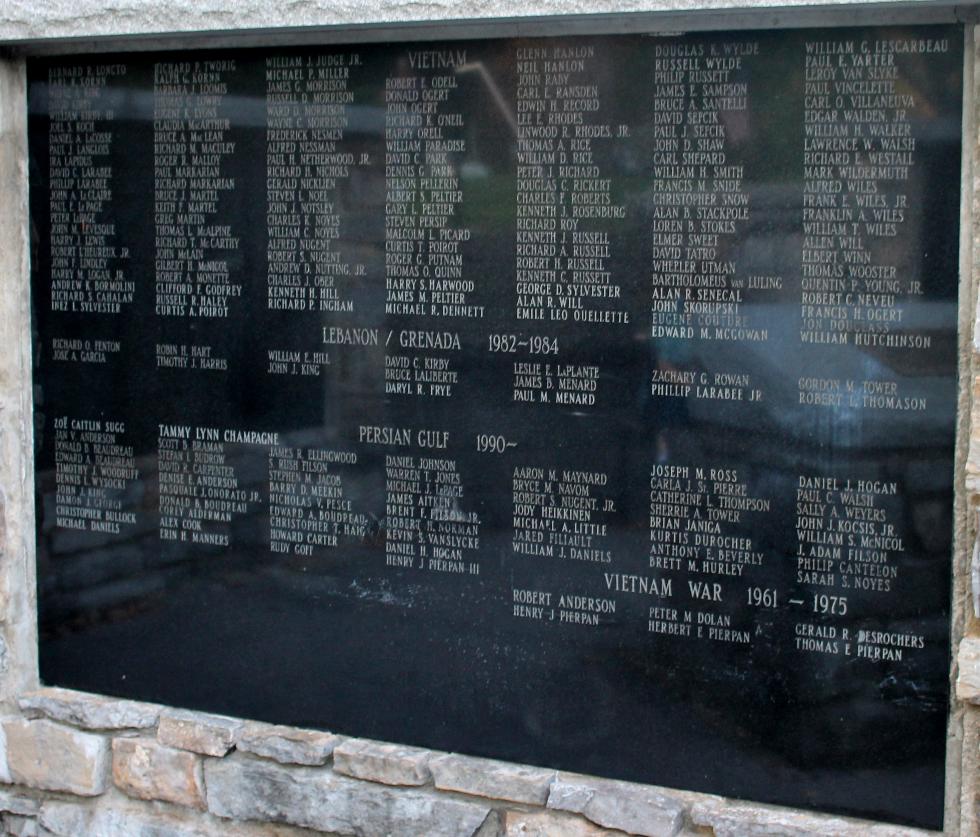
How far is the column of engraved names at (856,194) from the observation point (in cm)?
342

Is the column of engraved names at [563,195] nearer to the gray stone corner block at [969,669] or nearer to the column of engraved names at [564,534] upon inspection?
the column of engraved names at [564,534]

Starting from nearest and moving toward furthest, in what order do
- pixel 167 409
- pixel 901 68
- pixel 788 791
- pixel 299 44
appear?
1. pixel 901 68
2. pixel 788 791
3. pixel 299 44
4. pixel 167 409

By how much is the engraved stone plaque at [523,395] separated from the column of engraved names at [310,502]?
0.04ft

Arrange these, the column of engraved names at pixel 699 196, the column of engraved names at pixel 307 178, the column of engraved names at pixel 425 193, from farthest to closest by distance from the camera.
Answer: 1. the column of engraved names at pixel 307 178
2. the column of engraved names at pixel 425 193
3. the column of engraved names at pixel 699 196

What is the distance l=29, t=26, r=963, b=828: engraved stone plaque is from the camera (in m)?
3.48

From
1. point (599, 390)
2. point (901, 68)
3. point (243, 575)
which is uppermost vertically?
point (901, 68)

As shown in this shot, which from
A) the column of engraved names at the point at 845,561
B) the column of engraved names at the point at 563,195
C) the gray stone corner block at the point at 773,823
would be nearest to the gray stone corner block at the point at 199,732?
the gray stone corner block at the point at 773,823

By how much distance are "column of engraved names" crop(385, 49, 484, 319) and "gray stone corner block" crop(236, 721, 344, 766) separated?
4.53 feet

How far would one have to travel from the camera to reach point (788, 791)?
3621 millimetres

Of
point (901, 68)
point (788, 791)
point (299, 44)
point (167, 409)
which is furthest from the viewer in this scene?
point (167, 409)

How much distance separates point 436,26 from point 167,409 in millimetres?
1528

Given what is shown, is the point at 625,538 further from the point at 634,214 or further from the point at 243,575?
the point at 243,575

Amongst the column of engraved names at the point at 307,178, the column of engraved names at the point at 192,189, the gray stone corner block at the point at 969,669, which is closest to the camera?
the gray stone corner block at the point at 969,669

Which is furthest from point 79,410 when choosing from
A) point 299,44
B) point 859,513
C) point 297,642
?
point 859,513
